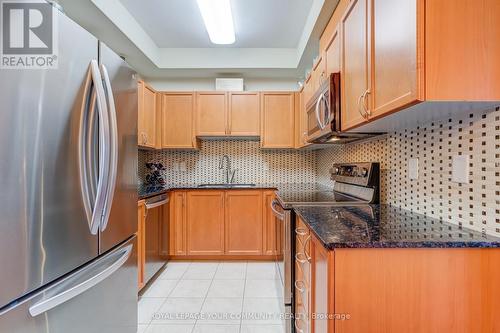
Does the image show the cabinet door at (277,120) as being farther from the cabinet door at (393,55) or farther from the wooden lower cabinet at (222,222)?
the cabinet door at (393,55)

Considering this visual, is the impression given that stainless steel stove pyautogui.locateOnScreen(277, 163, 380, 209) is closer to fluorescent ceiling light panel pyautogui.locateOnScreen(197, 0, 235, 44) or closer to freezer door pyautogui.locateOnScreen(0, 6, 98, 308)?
freezer door pyautogui.locateOnScreen(0, 6, 98, 308)

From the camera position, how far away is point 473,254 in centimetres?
87

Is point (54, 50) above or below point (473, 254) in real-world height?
above

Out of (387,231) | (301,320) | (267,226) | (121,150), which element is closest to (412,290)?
(387,231)

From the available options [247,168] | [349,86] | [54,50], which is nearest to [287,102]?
[247,168]

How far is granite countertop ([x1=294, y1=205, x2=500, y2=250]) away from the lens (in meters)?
0.87

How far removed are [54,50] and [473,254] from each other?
165cm

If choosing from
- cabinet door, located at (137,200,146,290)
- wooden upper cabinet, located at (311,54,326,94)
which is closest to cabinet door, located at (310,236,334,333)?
wooden upper cabinet, located at (311,54,326,94)

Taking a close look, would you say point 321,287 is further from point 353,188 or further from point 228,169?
point 228,169

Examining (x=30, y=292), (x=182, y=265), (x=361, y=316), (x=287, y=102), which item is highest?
(x=287, y=102)

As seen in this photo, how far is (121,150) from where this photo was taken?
1.37 m

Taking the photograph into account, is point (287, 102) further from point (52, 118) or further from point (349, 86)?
point (52, 118)

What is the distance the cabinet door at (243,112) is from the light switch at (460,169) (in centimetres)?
240

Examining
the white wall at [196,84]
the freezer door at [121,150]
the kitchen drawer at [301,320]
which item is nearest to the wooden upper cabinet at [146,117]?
the white wall at [196,84]
